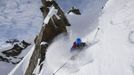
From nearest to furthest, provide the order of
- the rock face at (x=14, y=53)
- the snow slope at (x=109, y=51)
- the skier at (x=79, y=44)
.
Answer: the snow slope at (x=109, y=51)
the skier at (x=79, y=44)
the rock face at (x=14, y=53)

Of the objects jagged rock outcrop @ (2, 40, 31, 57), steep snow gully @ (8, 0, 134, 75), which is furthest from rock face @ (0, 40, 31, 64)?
steep snow gully @ (8, 0, 134, 75)

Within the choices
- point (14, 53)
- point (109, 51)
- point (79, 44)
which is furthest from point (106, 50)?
point (14, 53)

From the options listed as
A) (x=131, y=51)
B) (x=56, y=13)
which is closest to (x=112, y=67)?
(x=131, y=51)

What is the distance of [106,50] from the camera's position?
1142 centimetres

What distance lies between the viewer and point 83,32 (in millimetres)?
17281

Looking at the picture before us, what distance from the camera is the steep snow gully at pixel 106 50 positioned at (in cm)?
1003

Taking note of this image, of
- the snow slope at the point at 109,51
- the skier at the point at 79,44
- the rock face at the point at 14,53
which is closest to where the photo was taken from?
the snow slope at the point at 109,51

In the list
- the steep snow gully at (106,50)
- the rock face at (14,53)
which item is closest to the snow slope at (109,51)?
the steep snow gully at (106,50)

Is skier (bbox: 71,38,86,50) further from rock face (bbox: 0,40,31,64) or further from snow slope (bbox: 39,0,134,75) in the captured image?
rock face (bbox: 0,40,31,64)

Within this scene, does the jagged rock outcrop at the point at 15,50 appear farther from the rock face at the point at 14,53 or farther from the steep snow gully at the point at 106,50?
the steep snow gully at the point at 106,50

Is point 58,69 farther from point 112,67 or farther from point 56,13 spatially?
point 56,13

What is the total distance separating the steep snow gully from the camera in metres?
10.0

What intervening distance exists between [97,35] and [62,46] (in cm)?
237

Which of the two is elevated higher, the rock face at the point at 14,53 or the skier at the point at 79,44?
the skier at the point at 79,44
